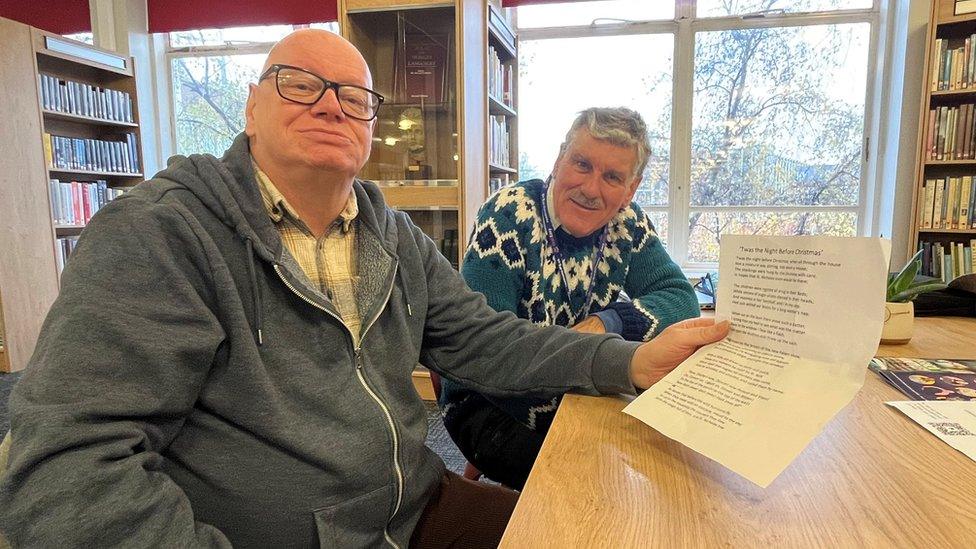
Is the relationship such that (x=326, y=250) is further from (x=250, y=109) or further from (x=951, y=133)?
(x=951, y=133)

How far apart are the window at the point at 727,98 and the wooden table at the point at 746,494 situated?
11.1 feet

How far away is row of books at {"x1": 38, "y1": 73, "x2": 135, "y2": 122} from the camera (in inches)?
143

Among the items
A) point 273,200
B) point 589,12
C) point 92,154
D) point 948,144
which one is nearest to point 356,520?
point 273,200

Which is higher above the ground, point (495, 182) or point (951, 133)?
point (951, 133)

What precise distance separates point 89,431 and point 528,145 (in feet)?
12.9

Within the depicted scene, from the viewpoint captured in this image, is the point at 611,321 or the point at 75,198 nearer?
the point at 611,321

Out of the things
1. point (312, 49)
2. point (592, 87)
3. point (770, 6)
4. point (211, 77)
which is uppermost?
point (770, 6)

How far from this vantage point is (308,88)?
99 cm

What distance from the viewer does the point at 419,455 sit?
1.02 m

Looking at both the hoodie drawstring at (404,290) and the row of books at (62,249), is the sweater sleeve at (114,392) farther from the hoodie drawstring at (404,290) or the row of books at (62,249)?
the row of books at (62,249)

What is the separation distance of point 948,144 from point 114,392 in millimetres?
4093

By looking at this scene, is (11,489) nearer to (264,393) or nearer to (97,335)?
(97,335)

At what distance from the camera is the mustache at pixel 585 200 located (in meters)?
1.40

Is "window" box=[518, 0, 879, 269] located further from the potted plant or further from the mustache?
the potted plant
